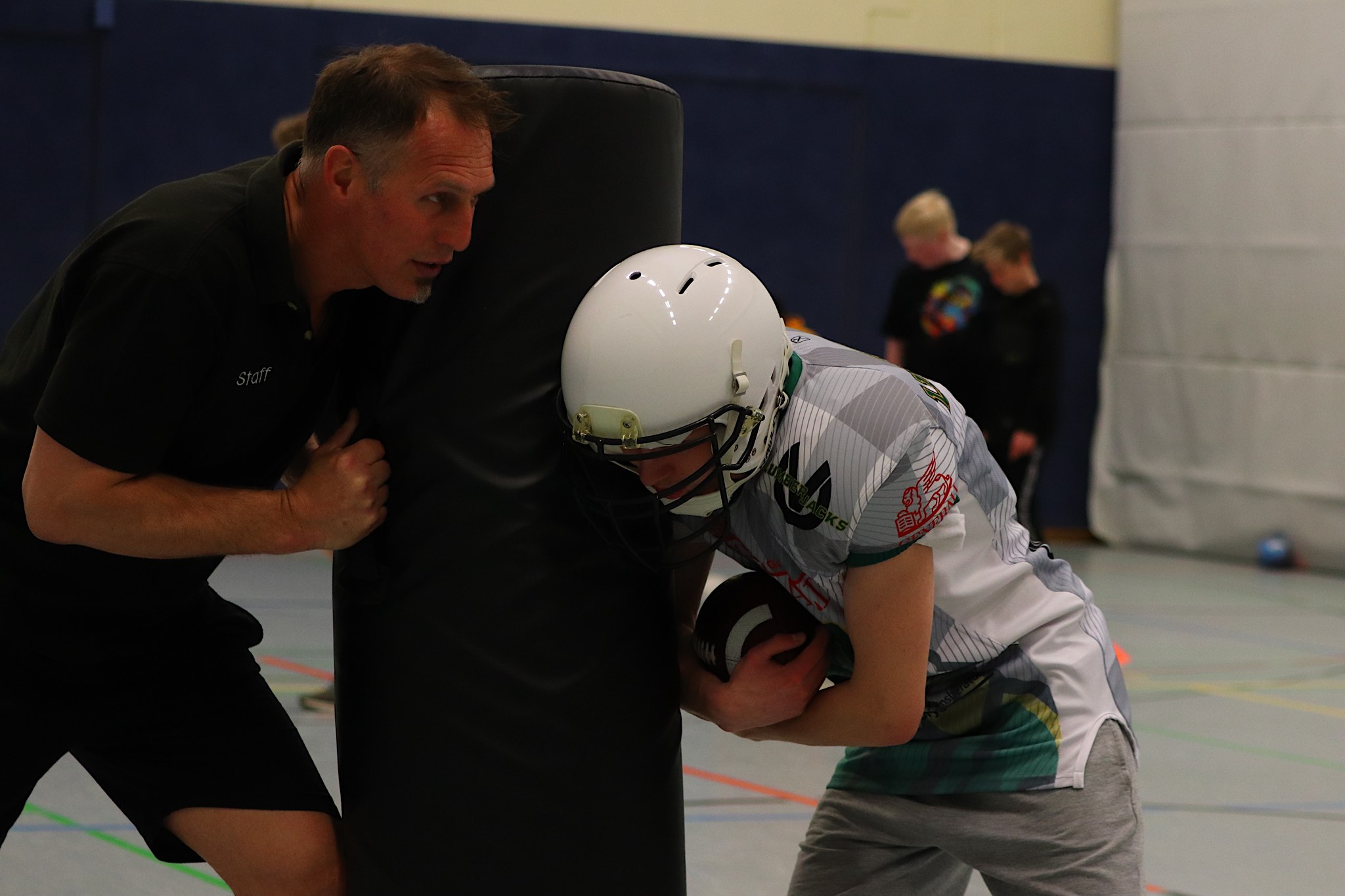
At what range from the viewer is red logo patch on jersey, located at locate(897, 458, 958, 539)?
235 cm

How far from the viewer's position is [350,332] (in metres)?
2.56

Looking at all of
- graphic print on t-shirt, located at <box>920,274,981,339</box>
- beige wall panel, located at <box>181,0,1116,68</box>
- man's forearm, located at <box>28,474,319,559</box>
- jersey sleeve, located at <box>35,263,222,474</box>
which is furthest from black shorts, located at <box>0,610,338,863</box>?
beige wall panel, located at <box>181,0,1116,68</box>

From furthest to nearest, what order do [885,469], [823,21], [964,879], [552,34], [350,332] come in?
[823,21]
[552,34]
[964,879]
[350,332]
[885,469]

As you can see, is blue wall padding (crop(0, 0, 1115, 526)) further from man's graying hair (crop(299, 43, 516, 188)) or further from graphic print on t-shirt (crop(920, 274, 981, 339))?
man's graying hair (crop(299, 43, 516, 188))

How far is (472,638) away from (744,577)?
Result: 1.82 feet

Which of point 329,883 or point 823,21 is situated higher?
point 823,21

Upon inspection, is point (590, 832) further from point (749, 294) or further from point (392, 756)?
point (749, 294)

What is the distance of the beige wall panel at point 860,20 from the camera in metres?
10.8

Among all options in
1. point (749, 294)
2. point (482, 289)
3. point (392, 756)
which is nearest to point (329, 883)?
point (392, 756)

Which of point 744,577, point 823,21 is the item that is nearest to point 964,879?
point 744,577

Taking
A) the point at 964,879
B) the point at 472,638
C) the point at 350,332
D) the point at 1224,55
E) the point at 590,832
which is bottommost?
the point at 964,879

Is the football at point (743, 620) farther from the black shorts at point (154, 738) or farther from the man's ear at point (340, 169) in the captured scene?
the man's ear at point (340, 169)

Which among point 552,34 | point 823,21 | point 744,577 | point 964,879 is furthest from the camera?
point 823,21

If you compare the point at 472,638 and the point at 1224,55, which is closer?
the point at 472,638
